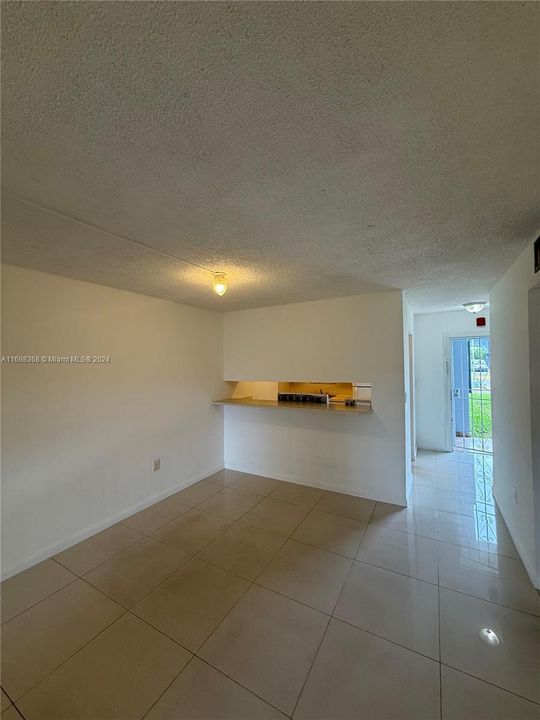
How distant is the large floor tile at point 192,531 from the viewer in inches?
101

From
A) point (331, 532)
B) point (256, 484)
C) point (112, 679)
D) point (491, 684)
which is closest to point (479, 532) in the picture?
point (331, 532)

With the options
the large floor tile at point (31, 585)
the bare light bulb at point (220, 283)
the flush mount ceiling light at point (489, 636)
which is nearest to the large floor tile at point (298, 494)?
the flush mount ceiling light at point (489, 636)

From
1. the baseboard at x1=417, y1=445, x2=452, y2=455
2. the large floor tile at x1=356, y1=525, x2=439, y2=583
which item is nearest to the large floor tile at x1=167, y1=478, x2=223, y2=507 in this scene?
the large floor tile at x1=356, y1=525, x2=439, y2=583

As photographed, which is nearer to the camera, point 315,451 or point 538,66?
point 538,66

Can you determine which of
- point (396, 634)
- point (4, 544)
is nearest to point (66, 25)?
point (396, 634)

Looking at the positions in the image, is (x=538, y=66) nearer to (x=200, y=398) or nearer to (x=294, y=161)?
(x=294, y=161)

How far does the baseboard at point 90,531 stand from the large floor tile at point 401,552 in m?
2.22

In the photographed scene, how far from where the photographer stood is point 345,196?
142cm

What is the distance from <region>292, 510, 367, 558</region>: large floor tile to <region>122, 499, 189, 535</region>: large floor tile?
51.5 inches

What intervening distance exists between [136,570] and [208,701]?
45.6 inches

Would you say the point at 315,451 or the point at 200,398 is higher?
the point at 200,398

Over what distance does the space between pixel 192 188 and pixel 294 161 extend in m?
0.48

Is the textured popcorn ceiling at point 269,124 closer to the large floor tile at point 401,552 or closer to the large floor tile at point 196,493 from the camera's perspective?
the large floor tile at point 401,552

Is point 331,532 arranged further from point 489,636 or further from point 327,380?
point 327,380
